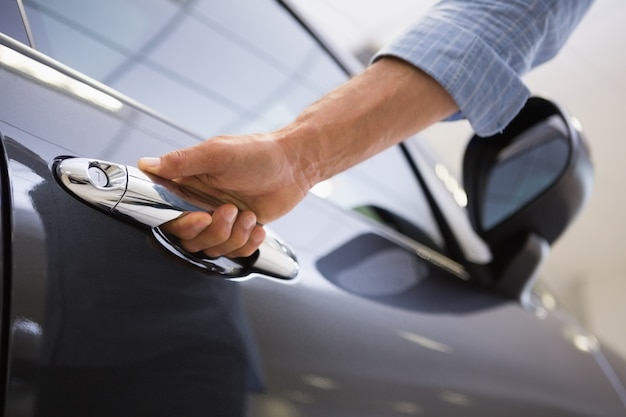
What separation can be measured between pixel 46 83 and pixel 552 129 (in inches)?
32.8

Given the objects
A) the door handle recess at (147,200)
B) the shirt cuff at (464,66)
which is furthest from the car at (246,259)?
the shirt cuff at (464,66)

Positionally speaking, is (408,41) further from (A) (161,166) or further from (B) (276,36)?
(A) (161,166)

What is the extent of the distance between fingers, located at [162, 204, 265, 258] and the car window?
0.48ft

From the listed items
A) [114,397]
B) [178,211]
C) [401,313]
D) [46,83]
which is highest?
[46,83]

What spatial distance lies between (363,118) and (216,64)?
0.23m

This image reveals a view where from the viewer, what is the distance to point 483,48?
90cm

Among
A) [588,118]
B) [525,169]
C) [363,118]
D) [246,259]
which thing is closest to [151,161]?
[246,259]

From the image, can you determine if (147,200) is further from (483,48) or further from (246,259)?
(483,48)

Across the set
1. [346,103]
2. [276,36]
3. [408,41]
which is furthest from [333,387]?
[276,36]

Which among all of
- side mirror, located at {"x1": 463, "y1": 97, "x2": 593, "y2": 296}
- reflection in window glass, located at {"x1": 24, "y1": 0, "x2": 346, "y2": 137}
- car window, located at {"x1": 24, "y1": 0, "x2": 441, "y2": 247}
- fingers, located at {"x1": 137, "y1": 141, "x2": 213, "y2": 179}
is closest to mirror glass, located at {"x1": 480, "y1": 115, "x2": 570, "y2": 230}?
side mirror, located at {"x1": 463, "y1": 97, "x2": 593, "y2": 296}

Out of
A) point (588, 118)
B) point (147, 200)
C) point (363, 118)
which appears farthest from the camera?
point (588, 118)

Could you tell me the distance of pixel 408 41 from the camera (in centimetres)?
89

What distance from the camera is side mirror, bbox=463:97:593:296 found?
3.72 ft

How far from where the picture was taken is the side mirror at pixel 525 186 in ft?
3.72
